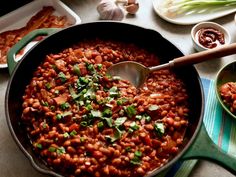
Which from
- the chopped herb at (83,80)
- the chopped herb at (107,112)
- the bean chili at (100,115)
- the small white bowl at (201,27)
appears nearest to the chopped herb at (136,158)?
the bean chili at (100,115)

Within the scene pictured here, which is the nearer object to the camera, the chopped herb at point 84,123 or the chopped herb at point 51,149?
the chopped herb at point 51,149

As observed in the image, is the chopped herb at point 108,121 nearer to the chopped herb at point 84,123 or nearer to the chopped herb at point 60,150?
the chopped herb at point 84,123

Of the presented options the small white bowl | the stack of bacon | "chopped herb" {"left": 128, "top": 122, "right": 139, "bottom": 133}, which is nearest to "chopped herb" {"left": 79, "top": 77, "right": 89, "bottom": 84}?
"chopped herb" {"left": 128, "top": 122, "right": 139, "bottom": 133}

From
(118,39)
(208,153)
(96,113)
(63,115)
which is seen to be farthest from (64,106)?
(208,153)

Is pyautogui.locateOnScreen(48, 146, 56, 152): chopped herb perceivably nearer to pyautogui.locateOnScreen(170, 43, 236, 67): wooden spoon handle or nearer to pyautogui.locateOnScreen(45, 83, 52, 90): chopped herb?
pyautogui.locateOnScreen(45, 83, 52, 90): chopped herb

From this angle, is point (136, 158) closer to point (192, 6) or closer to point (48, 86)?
Result: point (48, 86)

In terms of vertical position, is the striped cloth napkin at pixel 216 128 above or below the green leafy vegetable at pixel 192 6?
below

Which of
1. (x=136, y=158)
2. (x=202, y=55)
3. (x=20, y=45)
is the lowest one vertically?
(x=136, y=158)
